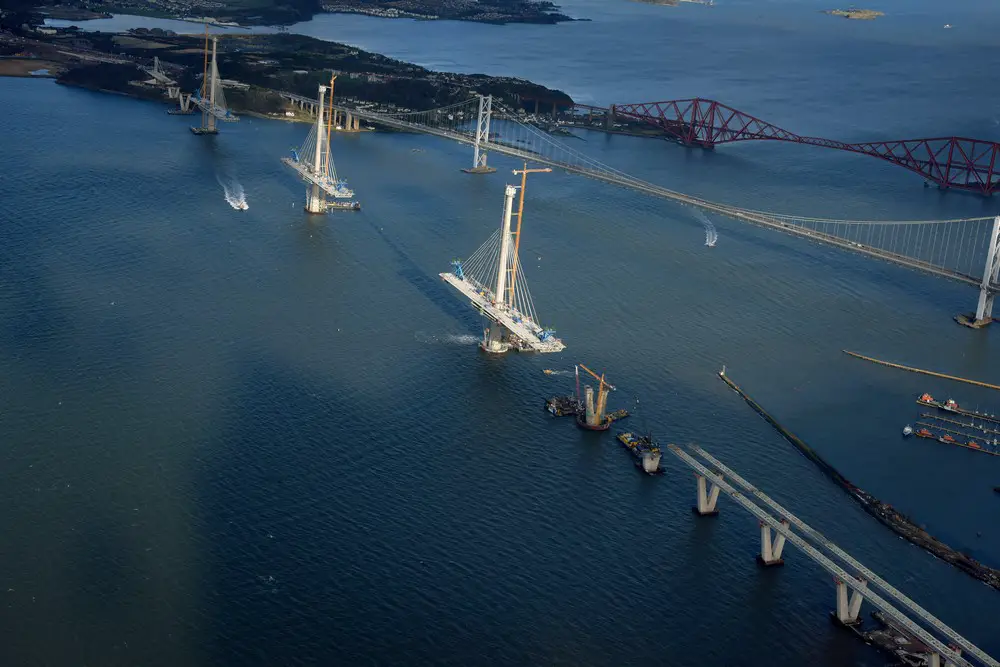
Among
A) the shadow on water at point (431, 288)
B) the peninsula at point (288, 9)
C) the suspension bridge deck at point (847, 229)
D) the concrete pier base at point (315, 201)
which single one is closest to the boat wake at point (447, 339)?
the shadow on water at point (431, 288)

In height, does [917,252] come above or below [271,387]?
above

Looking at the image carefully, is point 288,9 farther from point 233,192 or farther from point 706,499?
point 706,499

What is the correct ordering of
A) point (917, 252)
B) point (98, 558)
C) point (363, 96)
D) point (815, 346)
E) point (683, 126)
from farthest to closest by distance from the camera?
1. point (363, 96)
2. point (683, 126)
3. point (917, 252)
4. point (815, 346)
5. point (98, 558)

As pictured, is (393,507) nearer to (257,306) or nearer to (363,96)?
(257,306)

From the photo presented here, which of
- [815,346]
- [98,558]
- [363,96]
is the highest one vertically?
[363,96]

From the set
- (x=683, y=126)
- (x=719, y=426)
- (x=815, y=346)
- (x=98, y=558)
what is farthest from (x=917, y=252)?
(x=98, y=558)

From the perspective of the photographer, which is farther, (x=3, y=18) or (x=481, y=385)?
(x=3, y=18)

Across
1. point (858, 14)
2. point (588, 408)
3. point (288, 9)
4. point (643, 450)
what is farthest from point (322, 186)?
point (858, 14)

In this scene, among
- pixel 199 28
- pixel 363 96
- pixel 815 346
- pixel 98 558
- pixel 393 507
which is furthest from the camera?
pixel 199 28
